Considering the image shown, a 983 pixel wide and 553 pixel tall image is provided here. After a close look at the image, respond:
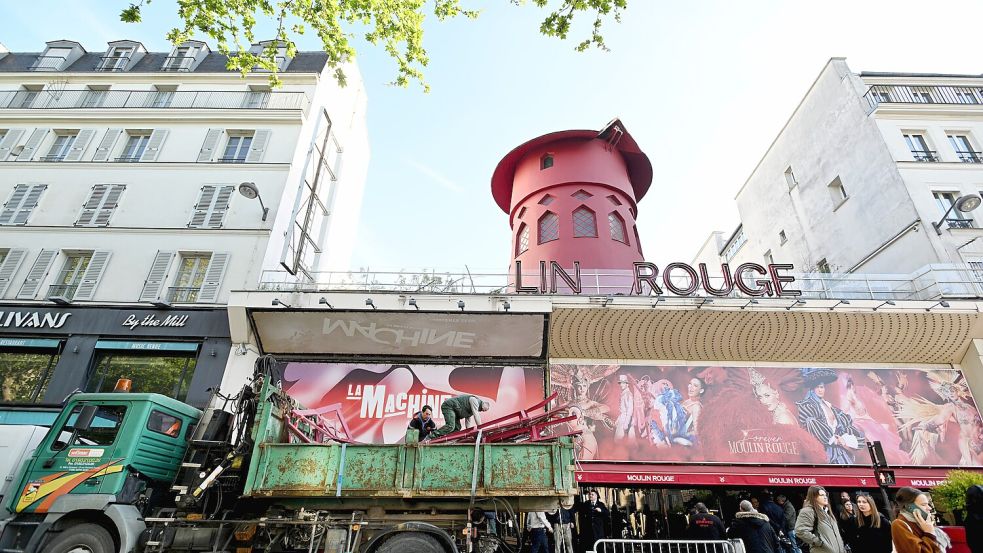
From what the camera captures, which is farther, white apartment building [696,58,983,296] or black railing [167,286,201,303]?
white apartment building [696,58,983,296]

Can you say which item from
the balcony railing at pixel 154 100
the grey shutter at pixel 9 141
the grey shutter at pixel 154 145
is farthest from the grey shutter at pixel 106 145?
the grey shutter at pixel 9 141

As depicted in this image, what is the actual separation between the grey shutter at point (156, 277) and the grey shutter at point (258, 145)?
13.9 ft

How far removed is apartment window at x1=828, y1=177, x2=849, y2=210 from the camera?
20.7 metres

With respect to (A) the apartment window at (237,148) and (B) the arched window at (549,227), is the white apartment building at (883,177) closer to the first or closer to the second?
(B) the arched window at (549,227)

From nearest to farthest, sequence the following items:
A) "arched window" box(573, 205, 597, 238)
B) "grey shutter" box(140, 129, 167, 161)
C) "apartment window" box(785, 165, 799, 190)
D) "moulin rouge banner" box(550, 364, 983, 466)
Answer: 1. "moulin rouge banner" box(550, 364, 983, 466)
2. "grey shutter" box(140, 129, 167, 161)
3. "arched window" box(573, 205, 597, 238)
4. "apartment window" box(785, 165, 799, 190)

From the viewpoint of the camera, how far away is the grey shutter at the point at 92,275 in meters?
15.2

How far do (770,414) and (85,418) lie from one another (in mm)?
15546

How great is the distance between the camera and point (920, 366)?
1496 cm

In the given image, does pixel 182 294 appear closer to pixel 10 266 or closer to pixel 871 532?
pixel 10 266

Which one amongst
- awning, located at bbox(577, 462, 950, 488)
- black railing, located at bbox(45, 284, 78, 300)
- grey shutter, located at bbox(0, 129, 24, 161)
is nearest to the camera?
awning, located at bbox(577, 462, 950, 488)

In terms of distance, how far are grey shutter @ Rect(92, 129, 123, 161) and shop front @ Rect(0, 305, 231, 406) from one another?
6.01 meters

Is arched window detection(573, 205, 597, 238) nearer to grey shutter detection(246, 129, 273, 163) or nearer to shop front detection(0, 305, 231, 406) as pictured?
grey shutter detection(246, 129, 273, 163)

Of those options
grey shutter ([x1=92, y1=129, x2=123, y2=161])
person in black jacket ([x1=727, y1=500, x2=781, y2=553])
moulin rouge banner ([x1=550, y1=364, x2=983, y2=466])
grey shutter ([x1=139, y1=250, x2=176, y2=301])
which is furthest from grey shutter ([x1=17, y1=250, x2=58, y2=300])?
person in black jacket ([x1=727, y1=500, x2=781, y2=553])

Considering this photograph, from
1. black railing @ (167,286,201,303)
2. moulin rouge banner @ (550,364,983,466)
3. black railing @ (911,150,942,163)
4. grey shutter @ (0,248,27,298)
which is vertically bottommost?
moulin rouge banner @ (550,364,983,466)
